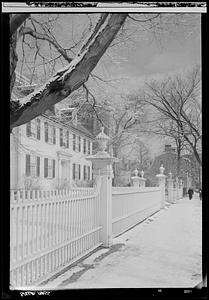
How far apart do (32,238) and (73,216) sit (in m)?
0.32

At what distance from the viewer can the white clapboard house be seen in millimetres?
2168

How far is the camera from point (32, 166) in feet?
7.16

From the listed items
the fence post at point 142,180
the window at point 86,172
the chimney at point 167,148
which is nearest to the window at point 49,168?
the window at point 86,172

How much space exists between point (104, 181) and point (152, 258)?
57cm

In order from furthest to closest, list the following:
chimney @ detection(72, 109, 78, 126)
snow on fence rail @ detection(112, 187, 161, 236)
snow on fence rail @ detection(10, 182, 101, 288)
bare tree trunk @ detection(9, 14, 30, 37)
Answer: snow on fence rail @ detection(112, 187, 161, 236)
chimney @ detection(72, 109, 78, 126)
bare tree trunk @ detection(9, 14, 30, 37)
snow on fence rail @ detection(10, 182, 101, 288)

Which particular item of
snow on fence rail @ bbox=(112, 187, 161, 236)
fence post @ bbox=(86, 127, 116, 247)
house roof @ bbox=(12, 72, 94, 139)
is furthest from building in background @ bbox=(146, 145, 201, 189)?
house roof @ bbox=(12, 72, 94, 139)

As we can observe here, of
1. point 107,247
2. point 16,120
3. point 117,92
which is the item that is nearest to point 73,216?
point 107,247

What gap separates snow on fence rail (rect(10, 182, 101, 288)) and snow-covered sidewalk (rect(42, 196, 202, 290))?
0.33ft

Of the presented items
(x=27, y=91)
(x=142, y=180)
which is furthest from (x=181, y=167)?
(x=27, y=91)

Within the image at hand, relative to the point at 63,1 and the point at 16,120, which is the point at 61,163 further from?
the point at 63,1

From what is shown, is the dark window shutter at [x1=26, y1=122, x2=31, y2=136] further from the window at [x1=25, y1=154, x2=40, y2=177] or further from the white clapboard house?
the window at [x1=25, y1=154, x2=40, y2=177]

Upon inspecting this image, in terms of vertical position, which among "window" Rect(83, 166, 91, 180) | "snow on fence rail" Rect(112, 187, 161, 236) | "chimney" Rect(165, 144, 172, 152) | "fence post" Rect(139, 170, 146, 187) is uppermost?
"chimney" Rect(165, 144, 172, 152)

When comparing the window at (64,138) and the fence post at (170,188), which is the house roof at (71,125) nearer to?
the window at (64,138)

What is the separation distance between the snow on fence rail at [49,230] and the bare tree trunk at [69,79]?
0.49 meters
